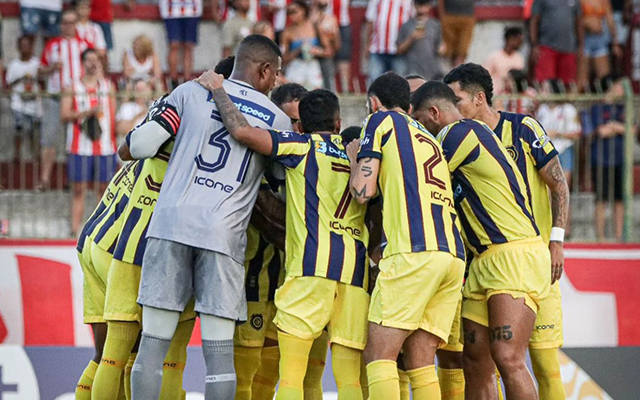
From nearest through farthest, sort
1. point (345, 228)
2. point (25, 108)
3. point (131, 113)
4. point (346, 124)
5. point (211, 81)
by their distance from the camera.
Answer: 1. point (345, 228)
2. point (211, 81)
3. point (131, 113)
4. point (25, 108)
5. point (346, 124)

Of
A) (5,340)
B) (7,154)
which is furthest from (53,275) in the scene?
(7,154)

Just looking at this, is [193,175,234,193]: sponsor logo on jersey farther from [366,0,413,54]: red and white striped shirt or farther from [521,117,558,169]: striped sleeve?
[366,0,413,54]: red and white striped shirt

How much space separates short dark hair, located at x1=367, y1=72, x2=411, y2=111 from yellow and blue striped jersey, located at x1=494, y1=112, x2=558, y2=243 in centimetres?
83

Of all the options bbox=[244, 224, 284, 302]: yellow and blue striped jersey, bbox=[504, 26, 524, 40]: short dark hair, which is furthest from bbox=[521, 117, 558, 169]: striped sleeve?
bbox=[504, 26, 524, 40]: short dark hair

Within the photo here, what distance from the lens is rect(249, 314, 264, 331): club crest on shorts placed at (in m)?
7.97

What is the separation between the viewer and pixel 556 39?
47.8 feet

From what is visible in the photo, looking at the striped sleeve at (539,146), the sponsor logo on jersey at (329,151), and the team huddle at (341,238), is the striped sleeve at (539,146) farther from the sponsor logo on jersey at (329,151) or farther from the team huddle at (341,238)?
the sponsor logo on jersey at (329,151)

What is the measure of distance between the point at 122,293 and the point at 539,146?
3084 mm

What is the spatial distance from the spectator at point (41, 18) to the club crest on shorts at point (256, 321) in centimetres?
764

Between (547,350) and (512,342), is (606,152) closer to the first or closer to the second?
(547,350)

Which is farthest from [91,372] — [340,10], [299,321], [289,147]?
[340,10]

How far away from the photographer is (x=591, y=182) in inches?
503

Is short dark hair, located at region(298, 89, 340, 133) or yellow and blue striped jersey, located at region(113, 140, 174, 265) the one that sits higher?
short dark hair, located at region(298, 89, 340, 133)

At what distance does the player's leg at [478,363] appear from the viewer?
24.7ft
